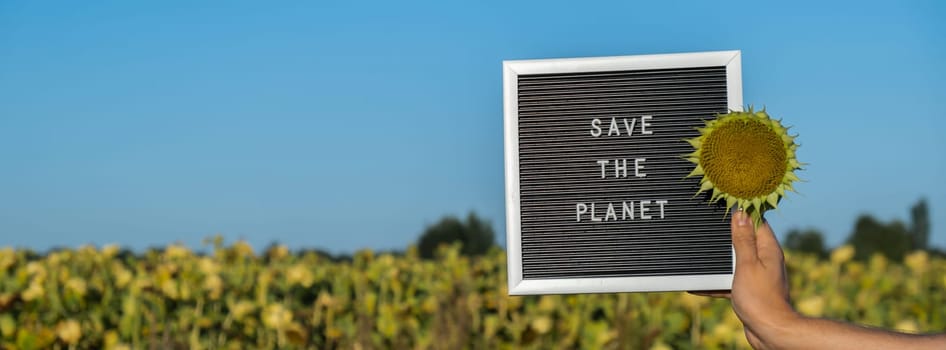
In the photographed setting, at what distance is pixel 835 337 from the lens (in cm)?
161

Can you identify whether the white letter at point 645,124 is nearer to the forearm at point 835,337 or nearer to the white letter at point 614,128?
the white letter at point 614,128

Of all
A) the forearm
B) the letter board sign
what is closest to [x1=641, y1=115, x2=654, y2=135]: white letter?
the letter board sign

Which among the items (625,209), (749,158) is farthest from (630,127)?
(749,158)

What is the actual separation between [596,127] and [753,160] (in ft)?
1.35

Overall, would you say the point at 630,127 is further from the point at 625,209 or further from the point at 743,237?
the point at 743,237

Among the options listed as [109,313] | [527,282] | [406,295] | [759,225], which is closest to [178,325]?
[109,313]

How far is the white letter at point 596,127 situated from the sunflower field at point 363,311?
198 centimetres

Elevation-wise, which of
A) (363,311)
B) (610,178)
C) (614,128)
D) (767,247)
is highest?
(614,128)

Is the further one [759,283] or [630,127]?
[630,127]

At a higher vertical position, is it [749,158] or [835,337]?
[749,158]

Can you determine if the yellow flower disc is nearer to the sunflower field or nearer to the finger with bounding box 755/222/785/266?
the finger with bounding box 755/222/785/266

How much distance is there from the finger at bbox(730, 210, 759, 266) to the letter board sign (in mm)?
286

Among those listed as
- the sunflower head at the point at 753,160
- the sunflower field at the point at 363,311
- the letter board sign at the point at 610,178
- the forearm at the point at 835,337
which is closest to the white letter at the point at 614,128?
the letter board sign at the point at 610,178

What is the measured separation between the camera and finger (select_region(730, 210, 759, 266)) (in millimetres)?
1744
